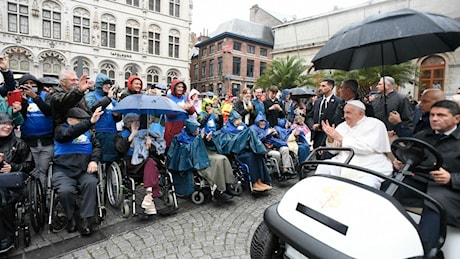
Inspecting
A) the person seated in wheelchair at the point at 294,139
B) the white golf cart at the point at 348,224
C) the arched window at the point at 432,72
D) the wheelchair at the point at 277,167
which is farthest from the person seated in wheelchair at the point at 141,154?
the arched window at the point at 432,72

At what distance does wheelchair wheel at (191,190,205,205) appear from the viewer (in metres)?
4.29

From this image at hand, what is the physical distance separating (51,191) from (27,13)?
84.1 ft

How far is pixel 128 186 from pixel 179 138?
1.14 m

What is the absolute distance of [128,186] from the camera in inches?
148

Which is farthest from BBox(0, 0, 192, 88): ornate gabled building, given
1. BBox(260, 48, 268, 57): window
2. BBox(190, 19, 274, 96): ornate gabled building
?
BBox(260, 48, 268, 57): window

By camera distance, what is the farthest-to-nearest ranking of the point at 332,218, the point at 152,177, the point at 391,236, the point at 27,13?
the point at 27,13 < the point at 152,177 < the point at 332,218 < the point at 391,236

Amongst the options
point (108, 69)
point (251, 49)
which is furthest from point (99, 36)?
point (251, 49)

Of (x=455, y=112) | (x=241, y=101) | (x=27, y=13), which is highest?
(x=27, y=13)

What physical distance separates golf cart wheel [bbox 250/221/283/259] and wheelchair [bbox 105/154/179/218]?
1981 mm

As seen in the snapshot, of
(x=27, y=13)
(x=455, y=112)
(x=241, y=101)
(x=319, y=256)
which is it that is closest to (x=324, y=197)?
(x=319, y=256)

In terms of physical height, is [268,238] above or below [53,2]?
below

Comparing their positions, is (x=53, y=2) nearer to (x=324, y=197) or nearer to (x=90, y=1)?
(x=90, y=1)

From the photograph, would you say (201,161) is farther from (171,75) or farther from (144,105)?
(171,75)

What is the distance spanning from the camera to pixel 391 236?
1.46 meters
